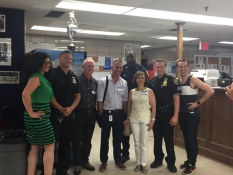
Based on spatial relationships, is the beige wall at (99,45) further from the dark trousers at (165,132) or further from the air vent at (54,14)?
the dark trousers at (165,132)

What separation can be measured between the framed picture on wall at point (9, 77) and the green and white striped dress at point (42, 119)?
1.28 metres

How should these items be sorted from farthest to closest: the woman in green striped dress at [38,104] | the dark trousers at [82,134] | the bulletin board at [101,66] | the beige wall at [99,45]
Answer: the bulletin board at [101,66] → the beige wall at [99,45] → the dark trousers at [82,134] → the woman in green striped dress at [38,104]

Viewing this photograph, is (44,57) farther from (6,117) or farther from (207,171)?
(207,171)

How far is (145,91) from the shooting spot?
3.44 m

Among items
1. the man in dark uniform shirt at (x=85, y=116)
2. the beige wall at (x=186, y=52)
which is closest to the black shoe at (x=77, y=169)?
the man in dark uniform shirt at (x=85, y=116)

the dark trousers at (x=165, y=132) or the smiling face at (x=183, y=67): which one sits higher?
the smiling face at (x=183, y=67)

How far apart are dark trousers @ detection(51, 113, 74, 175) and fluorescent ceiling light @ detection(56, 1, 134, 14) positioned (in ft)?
7.05

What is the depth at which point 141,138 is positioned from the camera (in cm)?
344

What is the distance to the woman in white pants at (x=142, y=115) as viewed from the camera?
3.41 metres

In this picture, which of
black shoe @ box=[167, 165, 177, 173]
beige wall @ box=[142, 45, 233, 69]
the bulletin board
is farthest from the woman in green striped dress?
beige wall @ box=[142, 45, 233, 69]

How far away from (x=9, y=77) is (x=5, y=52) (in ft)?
1.21

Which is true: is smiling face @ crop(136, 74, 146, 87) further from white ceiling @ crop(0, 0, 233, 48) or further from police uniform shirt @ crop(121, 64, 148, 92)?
white ceiling @ crop(0, 0, 233, 48)

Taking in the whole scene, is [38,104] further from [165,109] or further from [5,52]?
[165,109]

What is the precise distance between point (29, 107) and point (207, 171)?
257 cm
